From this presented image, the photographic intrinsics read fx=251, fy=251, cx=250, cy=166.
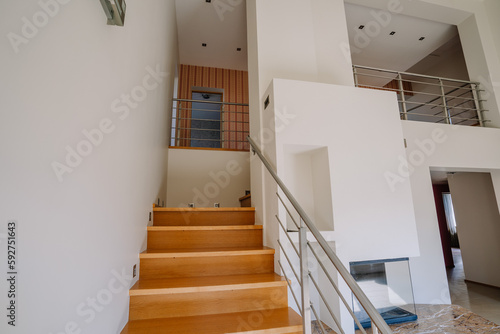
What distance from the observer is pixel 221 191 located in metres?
4.20

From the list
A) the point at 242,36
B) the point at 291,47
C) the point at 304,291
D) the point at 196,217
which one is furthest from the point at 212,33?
the point at 304,291

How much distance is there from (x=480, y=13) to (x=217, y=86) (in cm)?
523

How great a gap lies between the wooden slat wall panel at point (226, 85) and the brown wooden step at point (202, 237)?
12.0 feet

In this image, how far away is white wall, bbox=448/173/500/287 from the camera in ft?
14.7

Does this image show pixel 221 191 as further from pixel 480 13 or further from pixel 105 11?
pixel 480 13

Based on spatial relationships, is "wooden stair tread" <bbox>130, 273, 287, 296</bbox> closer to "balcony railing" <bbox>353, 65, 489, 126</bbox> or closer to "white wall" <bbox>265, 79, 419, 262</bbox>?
"white wall" <bbox>265, 79, 419, 262</bbox>

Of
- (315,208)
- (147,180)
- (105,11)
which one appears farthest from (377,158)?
(105,11)

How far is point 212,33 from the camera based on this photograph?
4898 mm
